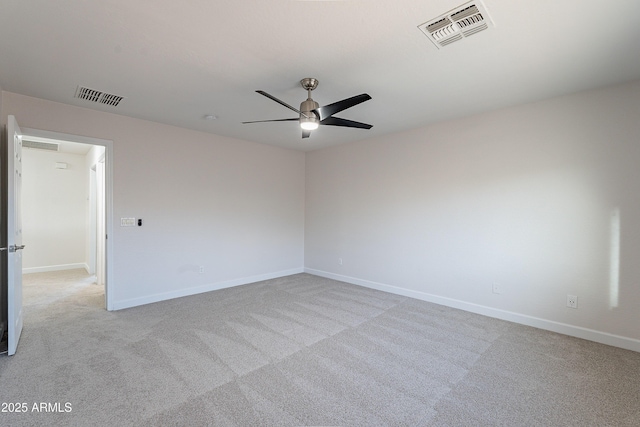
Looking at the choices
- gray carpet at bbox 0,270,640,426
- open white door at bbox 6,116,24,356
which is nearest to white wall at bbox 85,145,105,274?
gray carpet at bbox 0,270,640,426

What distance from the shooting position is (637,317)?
281cm

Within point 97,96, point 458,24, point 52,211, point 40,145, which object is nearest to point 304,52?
point 458,24

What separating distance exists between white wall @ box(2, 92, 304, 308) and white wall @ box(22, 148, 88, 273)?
386 cm

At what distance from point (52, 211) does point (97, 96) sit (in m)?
4.68

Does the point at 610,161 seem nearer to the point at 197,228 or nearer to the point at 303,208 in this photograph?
the point at 303,208

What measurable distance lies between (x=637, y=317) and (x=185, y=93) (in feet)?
17.0

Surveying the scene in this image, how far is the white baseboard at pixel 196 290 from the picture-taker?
157 inches

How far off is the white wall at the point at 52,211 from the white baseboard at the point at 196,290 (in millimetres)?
3929

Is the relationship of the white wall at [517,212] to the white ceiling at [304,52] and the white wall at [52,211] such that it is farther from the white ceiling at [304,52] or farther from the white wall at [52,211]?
the white wall at [52,211]

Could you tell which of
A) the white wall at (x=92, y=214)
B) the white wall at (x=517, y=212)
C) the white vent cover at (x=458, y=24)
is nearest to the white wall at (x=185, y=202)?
the white wall at (x=517, y=212)

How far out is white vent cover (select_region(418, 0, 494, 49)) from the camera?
1.88 metres

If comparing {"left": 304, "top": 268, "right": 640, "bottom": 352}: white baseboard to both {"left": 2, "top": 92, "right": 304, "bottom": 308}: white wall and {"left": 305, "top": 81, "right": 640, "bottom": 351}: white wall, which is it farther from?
{"left": 2, "top": 92, "right": 304, "bottom": 308}: white wall

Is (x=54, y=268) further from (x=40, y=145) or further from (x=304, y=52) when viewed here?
(x=304, y=52)

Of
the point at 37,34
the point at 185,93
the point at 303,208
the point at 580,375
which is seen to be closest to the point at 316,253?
the point at 303,208
